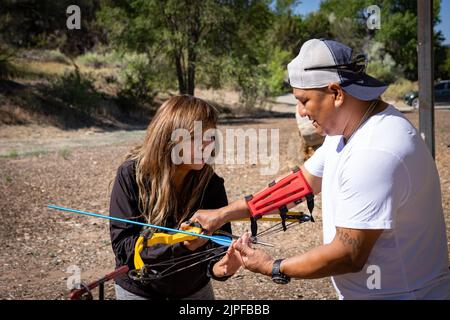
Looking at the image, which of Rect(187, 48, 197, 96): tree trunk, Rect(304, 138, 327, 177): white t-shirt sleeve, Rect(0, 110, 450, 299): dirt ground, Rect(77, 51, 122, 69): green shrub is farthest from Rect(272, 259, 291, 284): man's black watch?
Rect(77, 51, 122, 69): green shrub

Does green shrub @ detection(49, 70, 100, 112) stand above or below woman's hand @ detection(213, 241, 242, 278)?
above

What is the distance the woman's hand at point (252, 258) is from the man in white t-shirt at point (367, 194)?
0.5 inches

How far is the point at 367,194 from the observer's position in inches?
76.7

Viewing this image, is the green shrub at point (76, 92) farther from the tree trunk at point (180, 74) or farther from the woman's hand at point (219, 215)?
the woman's hand at point (219, 215)

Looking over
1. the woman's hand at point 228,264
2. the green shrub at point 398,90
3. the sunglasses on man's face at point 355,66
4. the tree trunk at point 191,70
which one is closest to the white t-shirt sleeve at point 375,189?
the sunglasses on man's face at point 355,66

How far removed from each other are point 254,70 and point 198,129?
2464 cm

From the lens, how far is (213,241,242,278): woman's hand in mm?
2580

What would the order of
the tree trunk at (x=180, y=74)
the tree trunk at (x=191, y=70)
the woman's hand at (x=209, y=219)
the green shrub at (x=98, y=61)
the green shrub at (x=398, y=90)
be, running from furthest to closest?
the green shrub at (x=98, y=61) → the green shrub at (x=398, y=90) → the tree trunk at (x=180, y=74) → the tree trunk at (x=191, y=70) → the woman's hand at (x=209, y=219)

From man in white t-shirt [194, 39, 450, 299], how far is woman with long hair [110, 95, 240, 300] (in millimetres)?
553

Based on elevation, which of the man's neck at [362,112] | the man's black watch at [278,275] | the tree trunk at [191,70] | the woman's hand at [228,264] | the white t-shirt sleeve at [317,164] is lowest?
the woman's hand at [228,264]

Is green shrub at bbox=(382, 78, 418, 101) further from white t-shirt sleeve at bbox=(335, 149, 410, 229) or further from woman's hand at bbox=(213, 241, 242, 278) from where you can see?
white t-shirt sleeve at bbox=(335, 149, 410, 229)

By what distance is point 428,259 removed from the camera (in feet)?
6.98

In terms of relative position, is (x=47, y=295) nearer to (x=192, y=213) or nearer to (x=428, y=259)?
(x=192, y=213)

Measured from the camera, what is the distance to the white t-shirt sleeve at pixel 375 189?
1.93 metres
